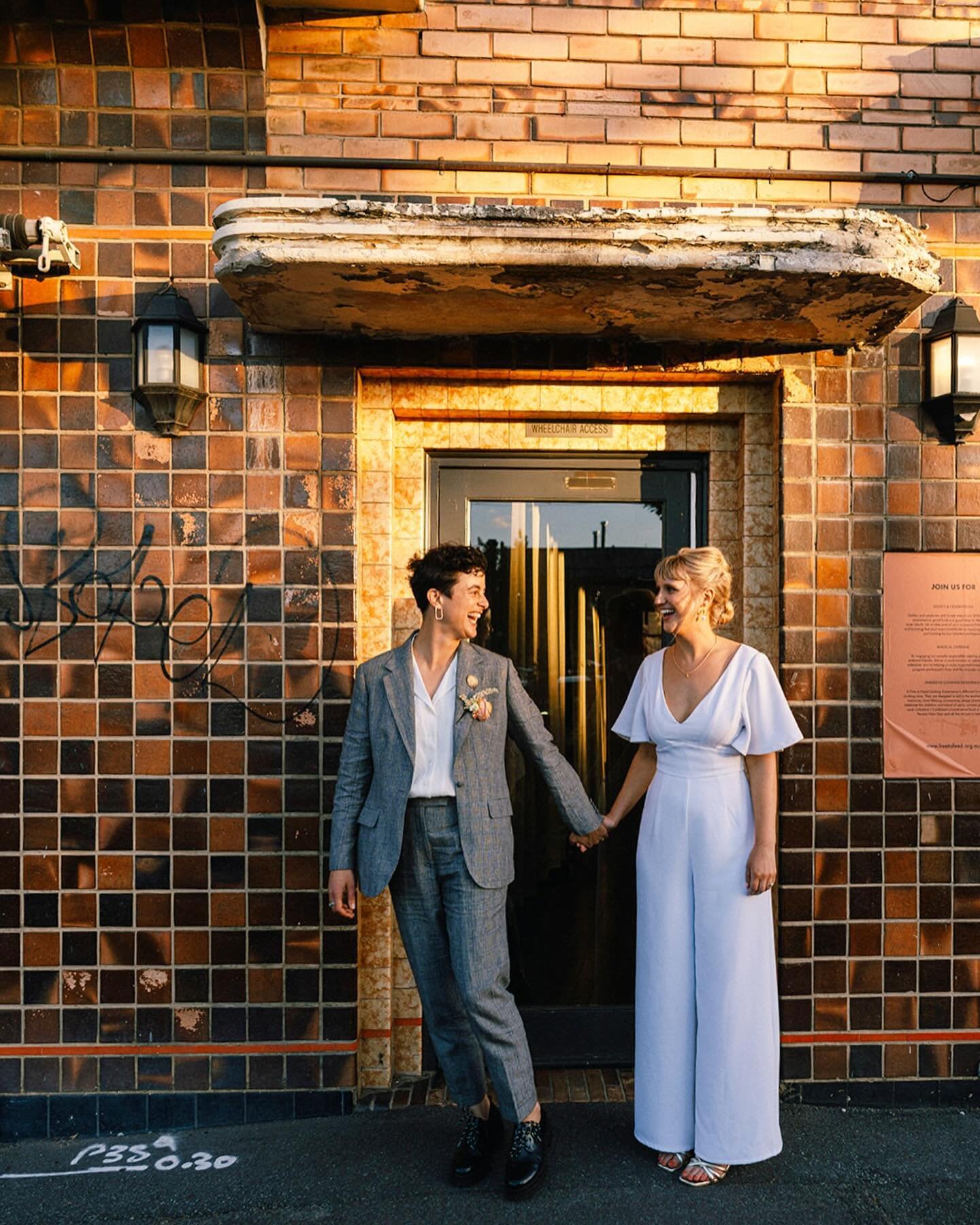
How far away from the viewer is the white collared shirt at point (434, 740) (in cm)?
317

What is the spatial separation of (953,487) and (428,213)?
2438 millimetres

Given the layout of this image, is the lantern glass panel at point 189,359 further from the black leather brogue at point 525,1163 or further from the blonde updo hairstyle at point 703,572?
the black leather brogue at point 525,1163

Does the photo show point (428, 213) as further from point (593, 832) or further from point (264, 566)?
point (593, 832)

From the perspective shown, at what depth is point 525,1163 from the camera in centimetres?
313

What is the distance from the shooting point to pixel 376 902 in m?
3.98

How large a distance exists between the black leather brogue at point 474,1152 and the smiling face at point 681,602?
6.17 feet

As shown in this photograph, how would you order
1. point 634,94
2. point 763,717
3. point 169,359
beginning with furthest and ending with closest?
point 634,94, point 169,359, point 763,717

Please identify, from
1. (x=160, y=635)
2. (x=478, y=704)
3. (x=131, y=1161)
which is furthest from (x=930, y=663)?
(x=131, y=1161)

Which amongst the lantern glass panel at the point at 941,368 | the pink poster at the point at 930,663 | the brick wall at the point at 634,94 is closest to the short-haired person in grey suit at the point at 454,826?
the pink poster at the point at 930,663

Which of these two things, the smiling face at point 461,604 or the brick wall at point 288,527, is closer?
the smiling face at point 461,604

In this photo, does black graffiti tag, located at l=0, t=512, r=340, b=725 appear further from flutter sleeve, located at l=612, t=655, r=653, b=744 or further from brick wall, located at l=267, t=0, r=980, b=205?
brick wall, located at l=267, t=0, r=980, b=205

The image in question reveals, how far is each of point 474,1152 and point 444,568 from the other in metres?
2.04

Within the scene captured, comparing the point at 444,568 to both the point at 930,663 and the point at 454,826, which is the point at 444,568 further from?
the point at 930,663

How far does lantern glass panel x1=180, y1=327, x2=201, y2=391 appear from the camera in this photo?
3.69 m
